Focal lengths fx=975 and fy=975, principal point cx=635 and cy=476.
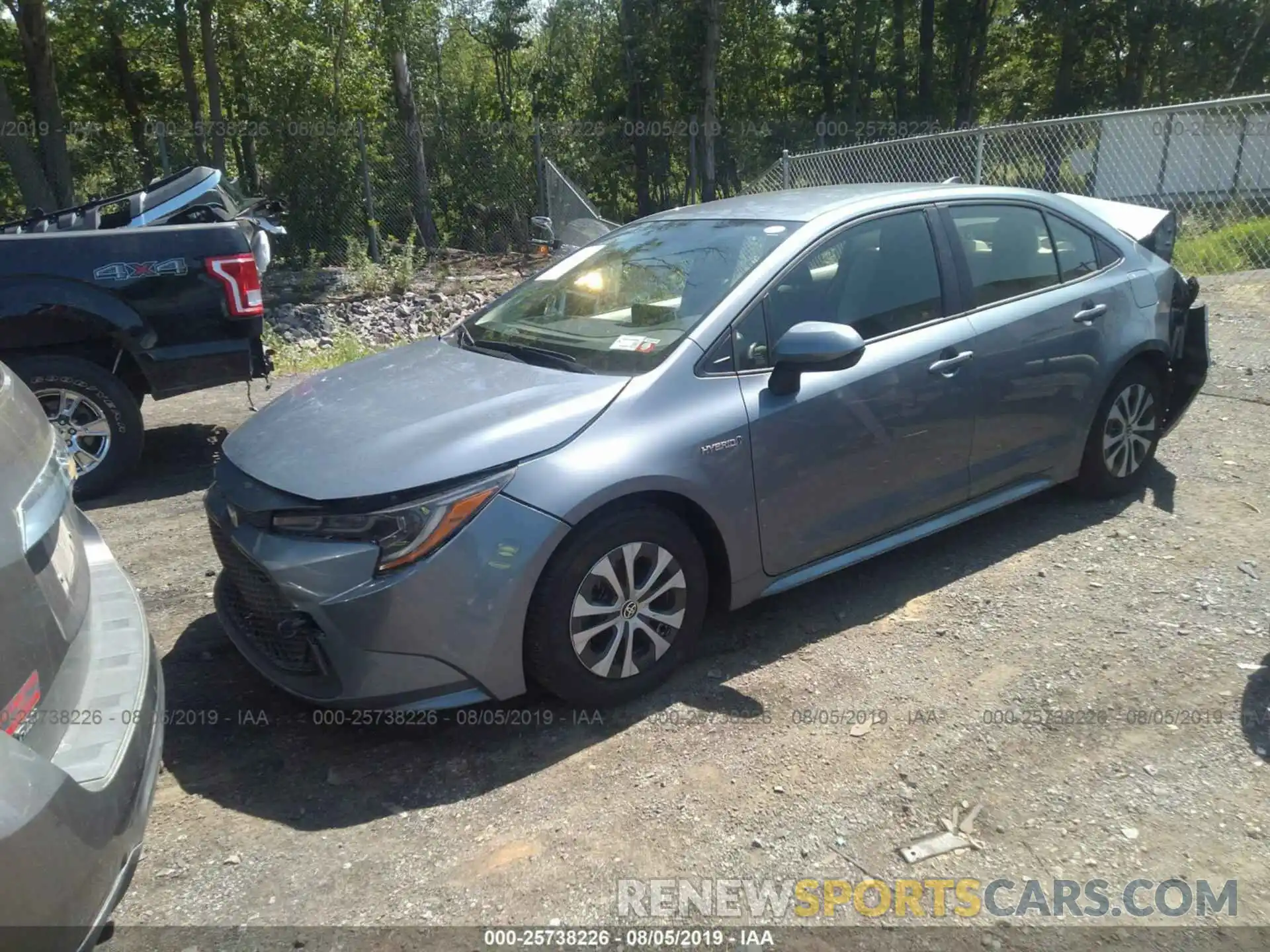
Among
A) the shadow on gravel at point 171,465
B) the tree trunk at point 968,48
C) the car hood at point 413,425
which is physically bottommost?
the shadow on gravel at point 171,465

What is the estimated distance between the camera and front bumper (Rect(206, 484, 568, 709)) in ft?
9.86

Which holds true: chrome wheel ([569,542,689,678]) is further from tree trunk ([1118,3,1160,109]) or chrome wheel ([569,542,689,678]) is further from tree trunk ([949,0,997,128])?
tree trunk ([1118,3,1160,109])

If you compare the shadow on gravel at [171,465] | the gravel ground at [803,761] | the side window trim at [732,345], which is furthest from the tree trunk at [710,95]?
the side window trim at [732,345]

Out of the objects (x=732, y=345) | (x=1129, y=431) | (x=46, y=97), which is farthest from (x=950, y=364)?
(x=46, y=97)

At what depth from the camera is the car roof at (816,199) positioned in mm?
4191

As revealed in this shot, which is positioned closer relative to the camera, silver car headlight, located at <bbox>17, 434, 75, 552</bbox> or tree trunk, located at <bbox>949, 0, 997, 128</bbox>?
silver car headlight, located at <bbox>17, 434, 75, 552</bbox>

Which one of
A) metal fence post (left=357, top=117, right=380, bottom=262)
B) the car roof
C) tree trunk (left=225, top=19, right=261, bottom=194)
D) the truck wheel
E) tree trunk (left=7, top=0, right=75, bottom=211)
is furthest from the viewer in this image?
tree trunk (left=225, top=19, right=261, bottom=194)

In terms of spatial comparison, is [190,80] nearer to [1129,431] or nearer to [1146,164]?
[1146,164]

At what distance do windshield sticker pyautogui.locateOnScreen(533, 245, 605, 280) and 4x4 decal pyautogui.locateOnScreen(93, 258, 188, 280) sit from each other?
2.48m

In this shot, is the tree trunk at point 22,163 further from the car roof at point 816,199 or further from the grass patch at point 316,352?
the car roof at point 816,199

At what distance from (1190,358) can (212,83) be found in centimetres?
1807

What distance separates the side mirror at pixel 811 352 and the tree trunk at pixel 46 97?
49.3 ft

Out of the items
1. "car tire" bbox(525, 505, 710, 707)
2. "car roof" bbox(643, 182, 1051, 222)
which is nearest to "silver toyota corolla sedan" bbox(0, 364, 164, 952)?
"car tire" bbox(525, 505, 710, 707)
